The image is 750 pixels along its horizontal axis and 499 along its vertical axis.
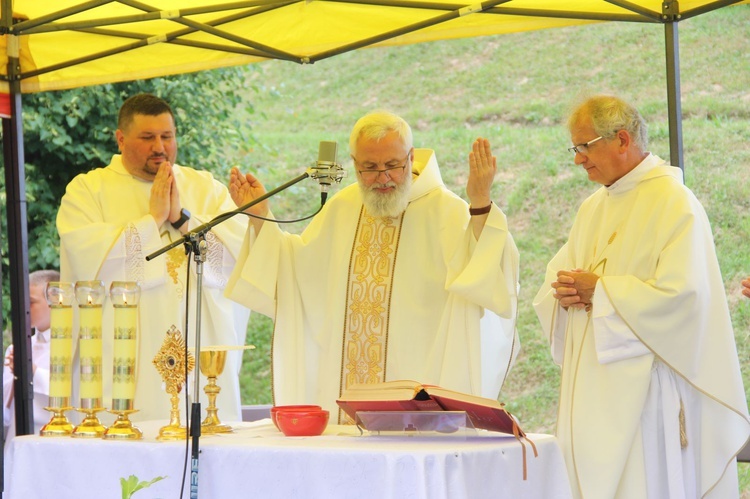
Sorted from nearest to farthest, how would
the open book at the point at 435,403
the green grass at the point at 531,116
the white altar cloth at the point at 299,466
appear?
the white altar cloth at the point at 299,466 < the open book at the point at 435,403 < the green grass at the point at 531,116

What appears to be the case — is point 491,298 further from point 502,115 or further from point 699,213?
point 502,115

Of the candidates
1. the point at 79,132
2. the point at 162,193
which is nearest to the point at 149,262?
the point at 162,193

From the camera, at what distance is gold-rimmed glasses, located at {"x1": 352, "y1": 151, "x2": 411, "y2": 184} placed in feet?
16.2

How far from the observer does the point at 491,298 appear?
4.57m

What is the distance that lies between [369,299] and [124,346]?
143cm

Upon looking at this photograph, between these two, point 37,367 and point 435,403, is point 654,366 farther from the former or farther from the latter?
point 37,367

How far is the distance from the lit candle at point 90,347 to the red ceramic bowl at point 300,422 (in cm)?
68

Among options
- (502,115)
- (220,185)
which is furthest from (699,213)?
(502,115)

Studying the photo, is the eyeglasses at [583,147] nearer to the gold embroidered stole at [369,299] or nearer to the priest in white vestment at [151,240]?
the gold embroidered stole at [369,299]

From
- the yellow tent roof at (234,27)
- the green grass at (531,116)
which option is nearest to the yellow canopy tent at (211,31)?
the yellow tent roof at (234,27)

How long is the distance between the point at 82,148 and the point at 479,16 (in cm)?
434

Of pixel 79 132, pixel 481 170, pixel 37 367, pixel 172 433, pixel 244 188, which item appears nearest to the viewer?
pixel 172 433

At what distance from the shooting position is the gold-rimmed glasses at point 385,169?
4938 mm

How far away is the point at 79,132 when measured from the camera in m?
9.33
